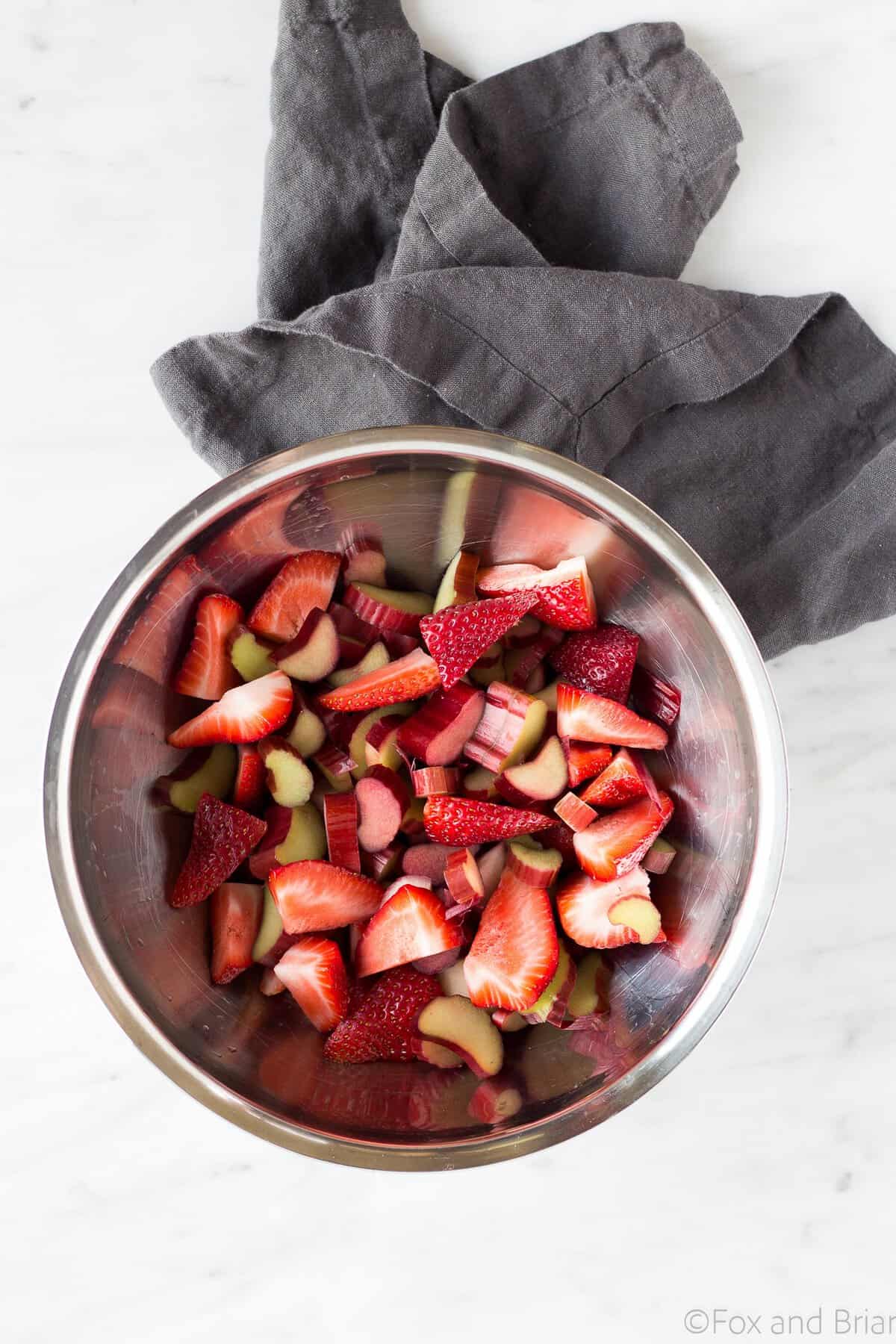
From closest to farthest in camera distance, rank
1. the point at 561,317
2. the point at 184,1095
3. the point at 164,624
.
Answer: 1. the point at 164,624
2. the point at 561,317
3. the point at 184,1095

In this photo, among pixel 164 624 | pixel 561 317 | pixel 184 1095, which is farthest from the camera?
pixel 184 1095

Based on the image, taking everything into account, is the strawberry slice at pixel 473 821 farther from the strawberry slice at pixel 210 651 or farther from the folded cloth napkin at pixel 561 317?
the folded cloth napkin at pixel 561 317

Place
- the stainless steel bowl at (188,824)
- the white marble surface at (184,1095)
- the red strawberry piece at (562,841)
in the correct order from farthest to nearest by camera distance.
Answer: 1. the white marble surface at (184,1095)
2. the red strawberry piece at (562,841)
3. the stainless steel bowl at (188,824)

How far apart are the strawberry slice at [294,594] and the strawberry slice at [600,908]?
A: 0.32 metres

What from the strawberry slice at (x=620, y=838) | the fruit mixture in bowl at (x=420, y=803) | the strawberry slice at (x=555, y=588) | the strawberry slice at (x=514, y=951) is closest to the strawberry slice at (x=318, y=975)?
the fruit mixture in bowl at (x=420, y=803)

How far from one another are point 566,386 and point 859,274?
0.37 metres

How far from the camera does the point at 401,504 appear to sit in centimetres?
85

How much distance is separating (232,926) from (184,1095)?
337mm

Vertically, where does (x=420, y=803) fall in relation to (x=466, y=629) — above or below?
below

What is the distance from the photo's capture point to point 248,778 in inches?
33.6

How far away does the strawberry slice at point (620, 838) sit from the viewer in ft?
2.75

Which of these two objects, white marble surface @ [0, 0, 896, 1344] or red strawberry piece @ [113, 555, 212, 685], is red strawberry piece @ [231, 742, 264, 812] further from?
white marble surface @ [0, 0, 896, 1344]

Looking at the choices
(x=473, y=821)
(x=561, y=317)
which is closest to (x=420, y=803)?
(x=473, y=821)

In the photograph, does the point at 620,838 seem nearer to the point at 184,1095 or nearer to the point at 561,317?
the point at 561,317
